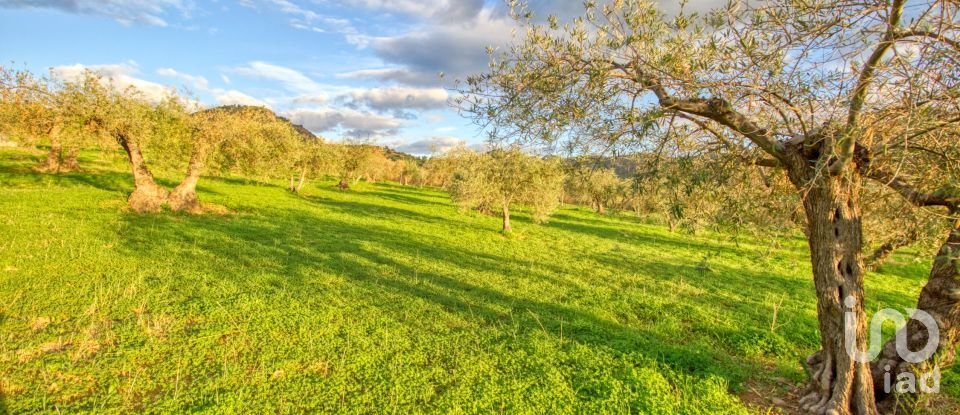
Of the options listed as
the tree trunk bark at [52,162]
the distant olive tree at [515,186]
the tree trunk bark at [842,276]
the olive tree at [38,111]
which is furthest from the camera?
the tree trunk bark at [52,162]

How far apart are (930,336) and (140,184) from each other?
3104 cm

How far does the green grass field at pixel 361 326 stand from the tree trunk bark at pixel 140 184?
2787 mm

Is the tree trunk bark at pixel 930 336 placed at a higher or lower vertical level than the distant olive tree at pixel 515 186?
lower

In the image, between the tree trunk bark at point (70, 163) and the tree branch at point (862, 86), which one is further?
the tree trunk bark at point (70, 163)

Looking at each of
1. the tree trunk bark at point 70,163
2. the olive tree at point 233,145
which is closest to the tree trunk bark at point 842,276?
the olive tree at point 233,145

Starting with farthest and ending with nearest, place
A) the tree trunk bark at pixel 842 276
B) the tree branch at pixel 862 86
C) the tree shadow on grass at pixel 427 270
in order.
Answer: the tree shadow on grass at pixel 427 270 < the tree trunk bark at pixel 842 276 < the tree branch at pixel 862 86

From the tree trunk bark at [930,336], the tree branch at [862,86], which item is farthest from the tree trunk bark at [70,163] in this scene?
the tree trunk bark at [930,336]

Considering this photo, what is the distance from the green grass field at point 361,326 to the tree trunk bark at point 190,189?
13.2ft

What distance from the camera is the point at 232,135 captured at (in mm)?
25906

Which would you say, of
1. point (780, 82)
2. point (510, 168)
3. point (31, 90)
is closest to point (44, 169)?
point (31, 90)

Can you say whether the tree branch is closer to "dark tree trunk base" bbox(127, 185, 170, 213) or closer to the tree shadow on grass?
the tree shadow on grass

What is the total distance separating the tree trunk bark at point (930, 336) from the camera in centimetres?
617

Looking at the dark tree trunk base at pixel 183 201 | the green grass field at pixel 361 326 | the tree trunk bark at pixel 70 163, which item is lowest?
the green grass field at pixel 361 326

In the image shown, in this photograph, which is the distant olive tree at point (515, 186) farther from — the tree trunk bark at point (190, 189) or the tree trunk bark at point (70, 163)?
the tree trunk bark at point (70, 163)
